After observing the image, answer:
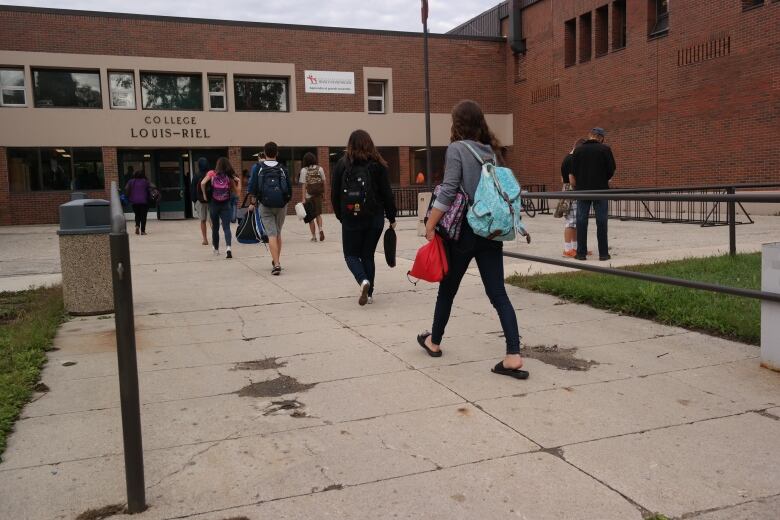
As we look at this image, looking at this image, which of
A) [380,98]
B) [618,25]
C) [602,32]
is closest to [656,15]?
[618,25]

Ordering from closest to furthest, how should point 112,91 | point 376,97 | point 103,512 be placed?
point 103,512
point 112,91
point 376,97

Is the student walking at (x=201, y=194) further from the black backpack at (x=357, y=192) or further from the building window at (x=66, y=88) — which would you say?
the building window at (x=66, y=88)

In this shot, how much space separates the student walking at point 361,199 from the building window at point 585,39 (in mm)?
22205

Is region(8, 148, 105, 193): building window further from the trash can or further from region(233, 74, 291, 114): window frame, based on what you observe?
the trash can

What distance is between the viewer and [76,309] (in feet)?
23.2

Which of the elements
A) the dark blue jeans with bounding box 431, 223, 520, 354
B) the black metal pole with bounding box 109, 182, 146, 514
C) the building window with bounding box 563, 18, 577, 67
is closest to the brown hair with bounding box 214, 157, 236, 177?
the dark blue jeans with bounding box 431, 223, 520, 354

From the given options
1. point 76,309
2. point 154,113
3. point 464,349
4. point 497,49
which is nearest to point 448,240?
point 464,349

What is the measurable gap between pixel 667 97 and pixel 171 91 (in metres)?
18.2

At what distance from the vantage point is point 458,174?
4566 mm

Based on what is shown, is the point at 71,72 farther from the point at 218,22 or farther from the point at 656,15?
the point at 656,15

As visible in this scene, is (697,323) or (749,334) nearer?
(749,334)

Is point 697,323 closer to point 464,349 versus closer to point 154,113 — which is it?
point 464,349

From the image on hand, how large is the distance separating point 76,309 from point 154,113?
2150cm

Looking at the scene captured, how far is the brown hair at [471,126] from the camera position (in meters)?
4.66
